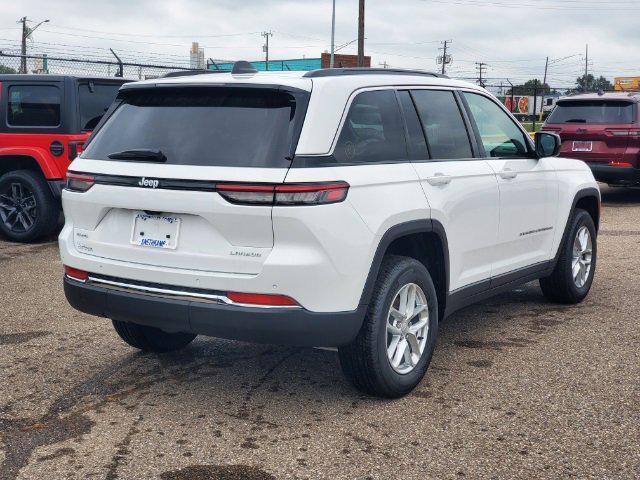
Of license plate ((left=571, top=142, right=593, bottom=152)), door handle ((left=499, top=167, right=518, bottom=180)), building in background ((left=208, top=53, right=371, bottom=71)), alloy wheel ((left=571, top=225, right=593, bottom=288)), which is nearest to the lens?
door handle ((left=499, top=167, right=518, bottom=180))

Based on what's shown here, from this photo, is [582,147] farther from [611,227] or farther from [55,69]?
[55,69]

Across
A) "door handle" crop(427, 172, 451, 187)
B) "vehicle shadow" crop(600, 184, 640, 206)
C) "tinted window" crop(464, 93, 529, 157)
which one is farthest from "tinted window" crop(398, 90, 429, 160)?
"vehicle shadow" crop(600, 184, 640, 206)

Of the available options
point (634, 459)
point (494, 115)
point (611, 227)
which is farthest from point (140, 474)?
point (611, 227)

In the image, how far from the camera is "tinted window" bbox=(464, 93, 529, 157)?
5562mm

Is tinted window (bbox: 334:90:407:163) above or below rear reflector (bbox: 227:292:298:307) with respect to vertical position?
above

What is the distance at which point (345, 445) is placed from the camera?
3.93 m

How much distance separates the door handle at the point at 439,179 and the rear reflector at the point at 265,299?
4.03 ft

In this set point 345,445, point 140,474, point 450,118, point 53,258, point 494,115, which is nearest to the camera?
point 140,474

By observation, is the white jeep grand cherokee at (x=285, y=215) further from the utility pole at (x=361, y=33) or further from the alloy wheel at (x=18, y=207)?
the utility pole at (x=361, y=33)

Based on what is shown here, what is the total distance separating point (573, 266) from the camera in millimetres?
6754

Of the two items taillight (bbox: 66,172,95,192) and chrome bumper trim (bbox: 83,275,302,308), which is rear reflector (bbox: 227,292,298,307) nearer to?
chrome bumper trim (bbox: 83,275,302,308)

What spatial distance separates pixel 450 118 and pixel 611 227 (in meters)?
7.04

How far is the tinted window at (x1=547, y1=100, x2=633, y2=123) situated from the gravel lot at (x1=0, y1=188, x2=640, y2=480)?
7.96m

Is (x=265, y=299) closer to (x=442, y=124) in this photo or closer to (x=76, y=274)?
(x=76, y=274)
